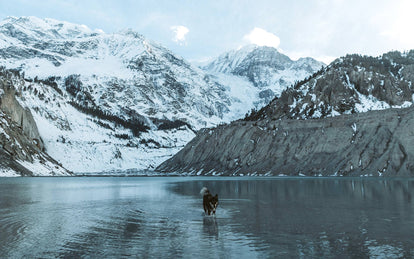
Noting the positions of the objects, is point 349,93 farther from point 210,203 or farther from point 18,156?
point 210,203

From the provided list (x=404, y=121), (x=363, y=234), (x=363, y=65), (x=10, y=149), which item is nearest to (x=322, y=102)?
(x=363, y=65)

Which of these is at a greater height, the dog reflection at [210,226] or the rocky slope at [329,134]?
the rocky slope at [329,134]

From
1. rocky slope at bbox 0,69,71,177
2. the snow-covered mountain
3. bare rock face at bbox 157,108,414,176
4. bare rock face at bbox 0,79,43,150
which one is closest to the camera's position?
bare rock face at bbox 157,108,414,176

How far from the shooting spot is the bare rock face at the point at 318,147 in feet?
377

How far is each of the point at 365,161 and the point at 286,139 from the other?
3520 centimetres

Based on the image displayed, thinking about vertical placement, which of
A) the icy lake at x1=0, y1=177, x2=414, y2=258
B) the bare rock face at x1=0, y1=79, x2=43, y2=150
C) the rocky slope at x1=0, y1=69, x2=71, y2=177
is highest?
the bare rock face at x1=0, y1=79, x2=43, y2=150

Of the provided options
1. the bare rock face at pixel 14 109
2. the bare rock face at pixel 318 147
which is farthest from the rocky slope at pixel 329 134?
the bare rock face at pixel 14 109

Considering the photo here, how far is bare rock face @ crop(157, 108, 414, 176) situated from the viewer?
115 meters

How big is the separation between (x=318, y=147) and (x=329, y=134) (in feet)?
20.3

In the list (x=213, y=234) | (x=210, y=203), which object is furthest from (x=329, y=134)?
(x=213, y=234)

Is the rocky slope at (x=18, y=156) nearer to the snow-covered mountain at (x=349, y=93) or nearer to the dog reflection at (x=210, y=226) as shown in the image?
the snow-covered mountain at (x=349, y=93)

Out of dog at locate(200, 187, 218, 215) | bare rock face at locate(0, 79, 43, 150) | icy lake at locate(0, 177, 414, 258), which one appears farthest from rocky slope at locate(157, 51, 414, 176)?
dog at locate(200, 187, 218, 215)

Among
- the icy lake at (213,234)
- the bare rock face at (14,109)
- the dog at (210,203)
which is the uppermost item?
the bare rock face at (14,109)

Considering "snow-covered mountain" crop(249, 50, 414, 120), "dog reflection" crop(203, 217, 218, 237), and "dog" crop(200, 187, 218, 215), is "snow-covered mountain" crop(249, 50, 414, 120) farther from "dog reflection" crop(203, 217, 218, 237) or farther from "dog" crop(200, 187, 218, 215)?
"dog reflection" crop(203, 217, 218, 237)
